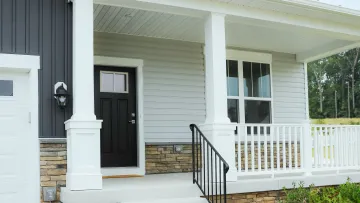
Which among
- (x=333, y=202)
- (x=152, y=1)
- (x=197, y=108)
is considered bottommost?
(x=333, y=202)

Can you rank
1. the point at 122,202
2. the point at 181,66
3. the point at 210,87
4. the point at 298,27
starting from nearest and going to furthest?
the point at 122,202 → the point at 210,87 → the point at 298,27 → the point at 181,66

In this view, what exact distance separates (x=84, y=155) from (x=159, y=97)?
113 inches

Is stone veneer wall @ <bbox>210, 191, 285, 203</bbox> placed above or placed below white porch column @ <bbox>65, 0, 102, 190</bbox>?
below

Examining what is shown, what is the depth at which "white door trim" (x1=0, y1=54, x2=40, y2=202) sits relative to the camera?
534 cm

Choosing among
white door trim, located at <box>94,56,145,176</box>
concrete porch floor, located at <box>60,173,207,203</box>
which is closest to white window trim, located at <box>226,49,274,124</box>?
white door trim, located at <box>94,56,145,176</box>

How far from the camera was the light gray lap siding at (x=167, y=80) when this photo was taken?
7.42 meters

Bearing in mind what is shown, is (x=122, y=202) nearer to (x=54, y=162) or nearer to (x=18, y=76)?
(x=54, y=162)

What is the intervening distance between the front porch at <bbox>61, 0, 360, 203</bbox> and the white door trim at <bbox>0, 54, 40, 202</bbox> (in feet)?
1.99

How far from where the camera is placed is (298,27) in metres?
6.73

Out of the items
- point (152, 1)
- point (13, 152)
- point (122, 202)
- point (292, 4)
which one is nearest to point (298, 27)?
point (292, 4)

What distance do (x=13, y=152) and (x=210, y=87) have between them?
9.41 feet

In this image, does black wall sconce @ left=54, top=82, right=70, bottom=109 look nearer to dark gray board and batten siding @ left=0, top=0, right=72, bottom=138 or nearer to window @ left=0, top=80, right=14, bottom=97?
dark gray board and batten siding @ left=0, top=0, right=72, bottom=138

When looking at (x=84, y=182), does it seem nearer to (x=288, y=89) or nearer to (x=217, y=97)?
(x=217, y=97)

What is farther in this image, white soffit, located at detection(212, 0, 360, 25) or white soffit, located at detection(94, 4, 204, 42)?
white soffit, located at detection(94, 4, 204, 42)
